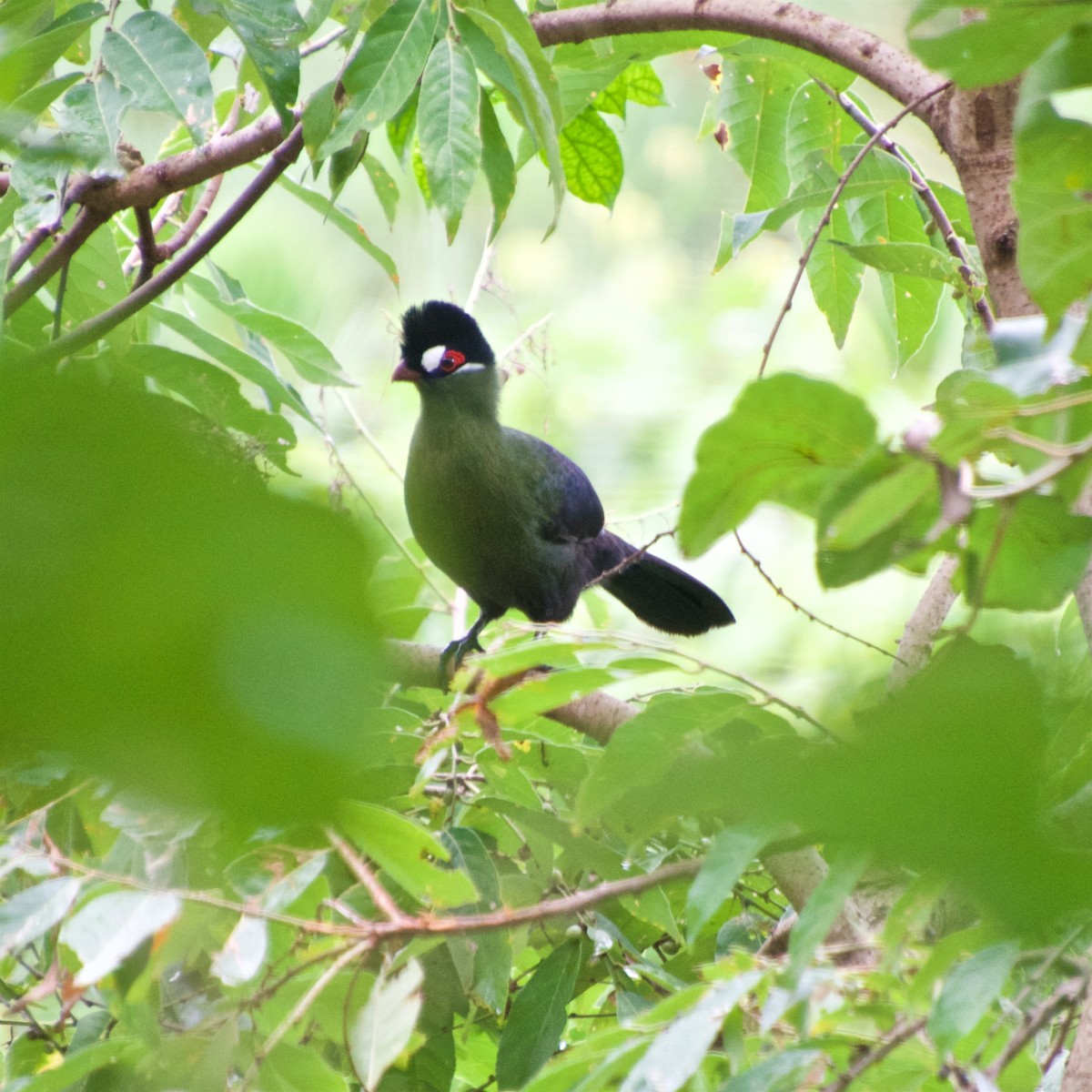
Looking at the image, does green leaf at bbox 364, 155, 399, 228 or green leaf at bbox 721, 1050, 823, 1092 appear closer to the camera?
green leaf at bbox 721, 1050, 823, 1092

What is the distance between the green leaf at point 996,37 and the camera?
0.50m

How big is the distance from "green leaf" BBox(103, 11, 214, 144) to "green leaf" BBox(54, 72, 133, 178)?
0.02 m

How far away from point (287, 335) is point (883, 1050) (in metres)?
1.54

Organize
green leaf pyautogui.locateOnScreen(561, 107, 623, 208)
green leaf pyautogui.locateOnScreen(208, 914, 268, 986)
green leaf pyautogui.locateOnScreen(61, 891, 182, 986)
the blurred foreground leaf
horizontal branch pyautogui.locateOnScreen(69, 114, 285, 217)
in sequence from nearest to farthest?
1. the blurred foreground leaf
2. green leaf pyautogui.locateOnScreen(61, 891, 182, 986)
3. green leaf pyautogui.locateOnScreen(208, 914, 268, 986)
4. horizontal branch pyautogui.locateOnScreen(69, 114, 285, 217)
5. green leaf pyautogui.locateOnScreen(561, 107, 623, 208)

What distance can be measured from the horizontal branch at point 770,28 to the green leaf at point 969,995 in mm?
1044

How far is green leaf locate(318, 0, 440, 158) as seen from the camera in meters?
1.40

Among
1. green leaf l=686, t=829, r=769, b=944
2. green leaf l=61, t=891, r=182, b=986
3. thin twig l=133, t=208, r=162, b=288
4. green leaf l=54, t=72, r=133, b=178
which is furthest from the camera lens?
thin twig l=133, t=208, r=162, b=288

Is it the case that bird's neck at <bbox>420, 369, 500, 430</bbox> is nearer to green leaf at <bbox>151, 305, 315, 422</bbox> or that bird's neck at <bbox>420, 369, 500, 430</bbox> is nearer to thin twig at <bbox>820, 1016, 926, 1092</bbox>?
green leaf at <bbox>151, 305, 315, 422</bbox>

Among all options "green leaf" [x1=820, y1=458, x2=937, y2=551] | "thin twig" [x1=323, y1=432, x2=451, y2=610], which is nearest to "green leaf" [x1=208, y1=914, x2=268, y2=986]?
"thin twig" [x1=323, y1=432, x2=451, y2=610]

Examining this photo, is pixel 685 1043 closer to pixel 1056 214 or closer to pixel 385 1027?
pixel 385 1027

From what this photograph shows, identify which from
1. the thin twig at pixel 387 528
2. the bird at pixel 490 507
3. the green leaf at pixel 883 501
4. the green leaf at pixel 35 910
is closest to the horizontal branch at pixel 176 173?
the thin twig at pixel 387 528

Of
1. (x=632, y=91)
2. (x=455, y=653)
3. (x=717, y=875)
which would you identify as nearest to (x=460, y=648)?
(x=455, y=653)

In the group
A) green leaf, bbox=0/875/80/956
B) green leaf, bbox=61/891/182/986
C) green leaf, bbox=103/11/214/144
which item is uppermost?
green leaf, bbox=103/11/214/144

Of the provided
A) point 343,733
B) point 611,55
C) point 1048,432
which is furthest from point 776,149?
point 343,733
